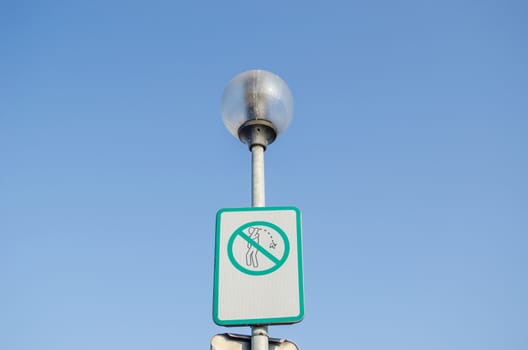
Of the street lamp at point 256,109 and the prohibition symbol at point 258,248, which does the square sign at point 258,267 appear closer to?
the prohibition symbol at point 258,248

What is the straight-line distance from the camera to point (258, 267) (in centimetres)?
328

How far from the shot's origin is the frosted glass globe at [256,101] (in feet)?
12.7

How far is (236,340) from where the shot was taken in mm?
3090

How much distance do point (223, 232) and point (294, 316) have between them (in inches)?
28.2

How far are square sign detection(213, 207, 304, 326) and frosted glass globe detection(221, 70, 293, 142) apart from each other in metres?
0.76

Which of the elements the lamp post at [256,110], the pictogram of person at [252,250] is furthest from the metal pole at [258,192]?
the pictogram of person at [252,250]

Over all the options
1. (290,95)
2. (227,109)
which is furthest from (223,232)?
(290,95)

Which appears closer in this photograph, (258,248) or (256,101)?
(258,248)

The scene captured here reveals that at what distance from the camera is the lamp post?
12.6 feet

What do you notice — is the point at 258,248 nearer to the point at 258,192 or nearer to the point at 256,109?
the point at 258,192

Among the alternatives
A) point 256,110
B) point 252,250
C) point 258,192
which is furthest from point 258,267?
point 256,110

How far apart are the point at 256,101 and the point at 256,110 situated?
0.07 m

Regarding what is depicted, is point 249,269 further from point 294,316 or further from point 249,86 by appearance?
point 249,86

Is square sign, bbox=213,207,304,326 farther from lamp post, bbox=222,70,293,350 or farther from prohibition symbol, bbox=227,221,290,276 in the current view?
lamp post, bbox=222,70,293,350
